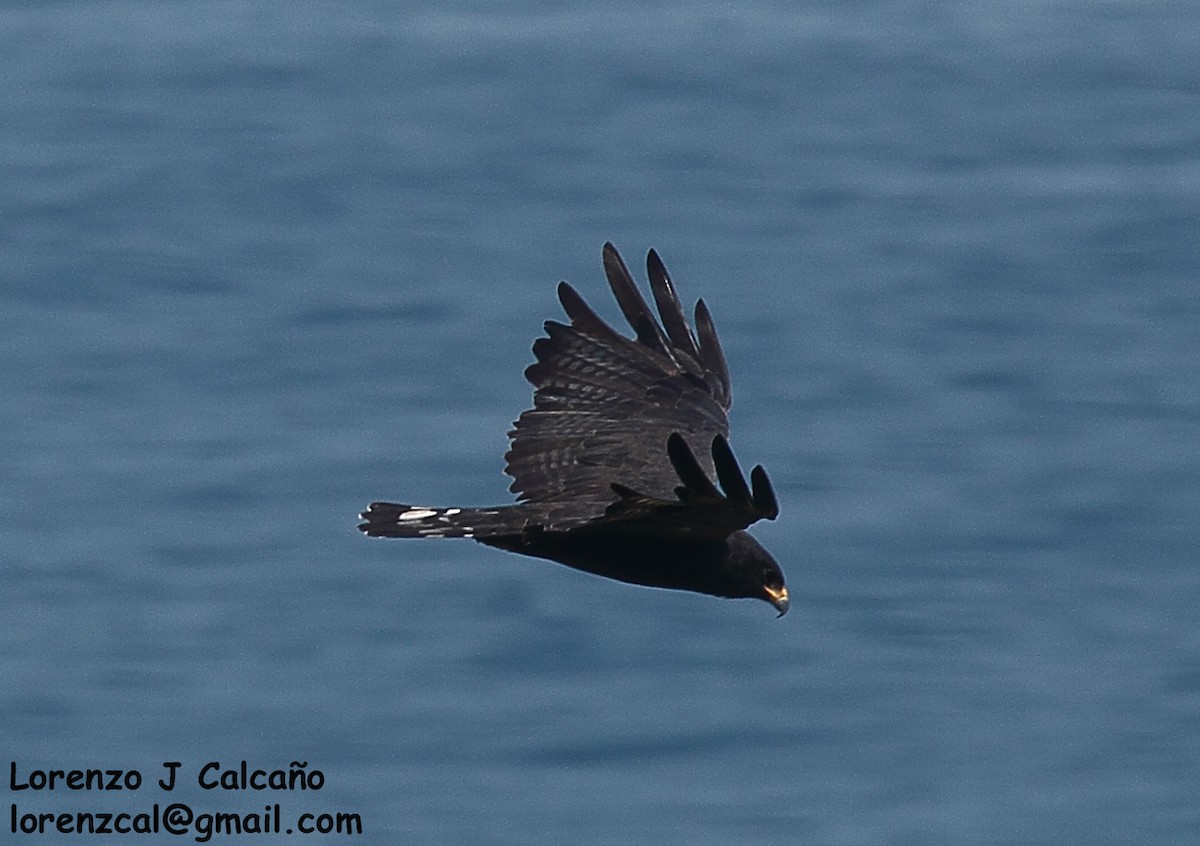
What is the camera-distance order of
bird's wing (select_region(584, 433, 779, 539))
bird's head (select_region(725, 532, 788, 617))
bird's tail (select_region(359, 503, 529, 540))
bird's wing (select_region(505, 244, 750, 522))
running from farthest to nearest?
bird's wing (select_region(505, 244, 750, 522)) → bird's head (select_region(725, 532, 788, 617)) → bird's tail (select_region(359, 503, 529, 540)) → bird's wing (select_region(584, 433, 779, 539))

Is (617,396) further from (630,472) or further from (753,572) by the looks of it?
(753,572)

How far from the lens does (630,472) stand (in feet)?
33.8

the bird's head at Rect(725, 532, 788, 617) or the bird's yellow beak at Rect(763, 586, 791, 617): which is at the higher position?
the bird's head at Rect(725, 532, 788, 617)

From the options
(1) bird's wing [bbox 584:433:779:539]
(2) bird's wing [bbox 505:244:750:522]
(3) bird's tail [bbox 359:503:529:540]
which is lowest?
(1) bird's wing [bbox 584:433:779:539]

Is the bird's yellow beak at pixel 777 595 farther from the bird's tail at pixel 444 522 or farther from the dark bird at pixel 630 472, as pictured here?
Answer: the bird's tail at pixel 444 522

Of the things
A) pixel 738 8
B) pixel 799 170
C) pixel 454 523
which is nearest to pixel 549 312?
pixel 799 170

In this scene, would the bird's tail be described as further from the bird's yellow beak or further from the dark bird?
the bird's yellow beak

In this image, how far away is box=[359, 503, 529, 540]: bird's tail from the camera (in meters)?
9.59

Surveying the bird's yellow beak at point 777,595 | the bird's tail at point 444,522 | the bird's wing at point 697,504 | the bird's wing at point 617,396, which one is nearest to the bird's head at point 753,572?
the bird's yellow beak at point 777,595

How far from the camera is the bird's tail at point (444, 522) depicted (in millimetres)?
9586

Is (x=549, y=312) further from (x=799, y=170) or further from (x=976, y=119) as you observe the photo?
A: (x=976, y=119)

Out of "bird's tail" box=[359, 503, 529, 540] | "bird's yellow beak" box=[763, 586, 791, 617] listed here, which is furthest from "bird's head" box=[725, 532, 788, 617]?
"bird's tail" box=[359, 503, 529, 540]

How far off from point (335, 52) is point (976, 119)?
7.38m

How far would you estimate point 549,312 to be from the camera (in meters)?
22.7
